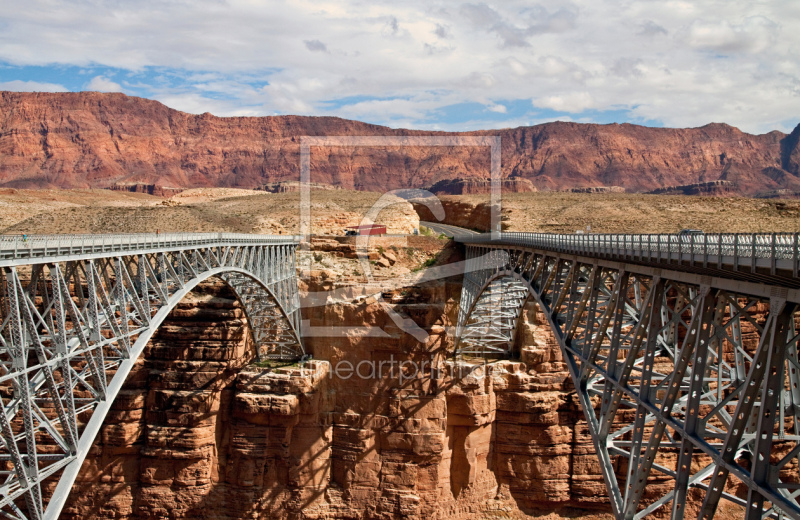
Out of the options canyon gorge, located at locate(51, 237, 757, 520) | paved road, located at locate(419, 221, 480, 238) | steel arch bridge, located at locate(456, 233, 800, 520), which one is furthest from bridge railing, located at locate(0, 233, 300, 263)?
paved road, located at locate(419, 221, 480, 238)

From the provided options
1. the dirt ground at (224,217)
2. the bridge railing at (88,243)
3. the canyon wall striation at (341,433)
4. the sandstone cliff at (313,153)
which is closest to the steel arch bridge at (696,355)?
the bridge railing at (88,243)

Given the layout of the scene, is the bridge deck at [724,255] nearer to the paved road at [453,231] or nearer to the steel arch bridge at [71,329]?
the steel arch bridge at [71,329]

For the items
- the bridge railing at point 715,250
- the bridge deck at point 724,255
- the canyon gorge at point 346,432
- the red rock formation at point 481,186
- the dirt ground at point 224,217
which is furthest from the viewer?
the red rock formation at point 481,186

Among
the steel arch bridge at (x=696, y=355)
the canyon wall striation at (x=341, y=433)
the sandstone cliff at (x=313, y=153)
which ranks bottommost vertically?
the canyon wall striation at (x=341, y=433)

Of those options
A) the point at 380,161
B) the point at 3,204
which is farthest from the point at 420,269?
the point at 380,161

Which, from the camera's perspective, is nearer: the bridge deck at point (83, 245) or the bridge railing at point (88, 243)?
the bridge deck at point (83, 245)

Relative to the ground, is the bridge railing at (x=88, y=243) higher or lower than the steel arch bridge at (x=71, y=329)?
higher

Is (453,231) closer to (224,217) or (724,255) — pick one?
(224,217)

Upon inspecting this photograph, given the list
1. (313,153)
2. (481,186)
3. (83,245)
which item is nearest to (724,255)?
(83,245)
